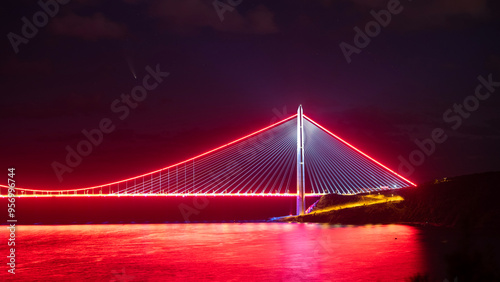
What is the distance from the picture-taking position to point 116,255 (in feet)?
65.1

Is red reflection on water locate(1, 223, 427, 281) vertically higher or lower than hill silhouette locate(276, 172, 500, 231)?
lower

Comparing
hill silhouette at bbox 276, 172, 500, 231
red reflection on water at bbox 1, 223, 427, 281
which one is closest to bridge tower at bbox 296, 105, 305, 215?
hill silhouette at bbox 276, 172, 500, 231

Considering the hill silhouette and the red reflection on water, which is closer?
the red reflection on water

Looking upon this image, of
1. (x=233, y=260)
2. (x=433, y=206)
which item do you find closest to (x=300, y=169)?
(x=433, y=206)

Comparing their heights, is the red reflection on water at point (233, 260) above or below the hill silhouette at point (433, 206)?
below

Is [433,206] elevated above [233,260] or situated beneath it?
elevated above

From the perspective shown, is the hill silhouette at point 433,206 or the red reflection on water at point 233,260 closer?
the red reflection on water at point 233,260

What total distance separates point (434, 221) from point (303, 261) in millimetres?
22684

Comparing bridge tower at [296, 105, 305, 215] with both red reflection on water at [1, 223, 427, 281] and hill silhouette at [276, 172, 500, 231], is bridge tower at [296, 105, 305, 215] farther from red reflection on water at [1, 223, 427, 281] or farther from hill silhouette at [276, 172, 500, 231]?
red reflection on water at [1, 223, 427, 281]

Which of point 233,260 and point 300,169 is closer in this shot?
point 233,260

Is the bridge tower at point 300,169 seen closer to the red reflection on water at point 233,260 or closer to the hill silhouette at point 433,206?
the hill silhouette at point 433,206

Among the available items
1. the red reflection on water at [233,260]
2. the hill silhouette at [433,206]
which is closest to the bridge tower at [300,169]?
the hill silhouette at [433,206]

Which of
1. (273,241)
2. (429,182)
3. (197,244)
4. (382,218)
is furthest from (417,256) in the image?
(429,182)

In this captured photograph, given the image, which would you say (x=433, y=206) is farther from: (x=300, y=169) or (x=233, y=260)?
(x=233, y=260)
